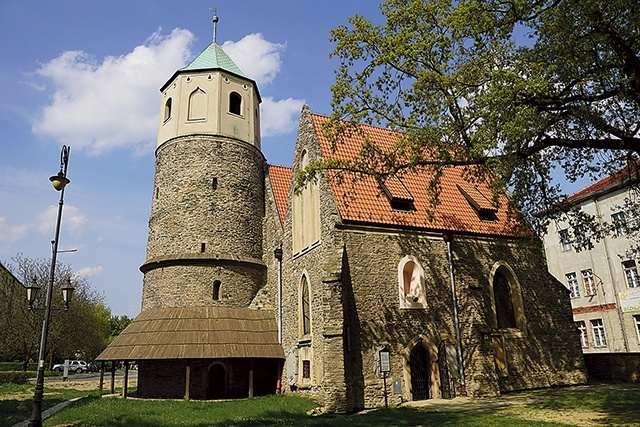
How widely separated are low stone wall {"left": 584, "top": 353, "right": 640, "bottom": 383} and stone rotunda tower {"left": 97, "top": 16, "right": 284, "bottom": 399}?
14032 millimetres

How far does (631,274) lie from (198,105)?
27221mm

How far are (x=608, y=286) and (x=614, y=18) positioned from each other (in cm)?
2407

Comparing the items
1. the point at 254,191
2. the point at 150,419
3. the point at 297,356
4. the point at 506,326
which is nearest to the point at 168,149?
the point at 254,191

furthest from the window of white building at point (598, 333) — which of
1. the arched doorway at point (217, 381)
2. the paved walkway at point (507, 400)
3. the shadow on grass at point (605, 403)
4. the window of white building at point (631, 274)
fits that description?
the arched doorway at point (217, 381)

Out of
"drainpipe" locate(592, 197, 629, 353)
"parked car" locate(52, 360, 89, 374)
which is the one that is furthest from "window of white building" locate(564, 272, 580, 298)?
"parked car" locate(52, 360, 89, 374)

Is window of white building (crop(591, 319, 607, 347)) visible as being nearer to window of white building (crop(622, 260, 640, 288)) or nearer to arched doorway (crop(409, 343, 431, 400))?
window of white building (crop(622, 260, 640, 288))

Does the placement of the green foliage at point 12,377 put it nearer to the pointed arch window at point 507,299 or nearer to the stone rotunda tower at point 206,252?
the stone rotunda tower at point 206,252

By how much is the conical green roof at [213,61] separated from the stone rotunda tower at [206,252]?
0.06 metres

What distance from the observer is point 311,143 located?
65.4 ft

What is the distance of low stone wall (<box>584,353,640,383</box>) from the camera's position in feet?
62.7

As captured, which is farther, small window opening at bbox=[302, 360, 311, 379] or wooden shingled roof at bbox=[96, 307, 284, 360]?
wooden shingled roof at bbox=[96, 307, 284, 360]

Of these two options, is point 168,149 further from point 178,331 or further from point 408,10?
point 408,10

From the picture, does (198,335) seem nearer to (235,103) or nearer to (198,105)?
(198,105)

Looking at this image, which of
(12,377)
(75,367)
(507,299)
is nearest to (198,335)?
(507,299)
